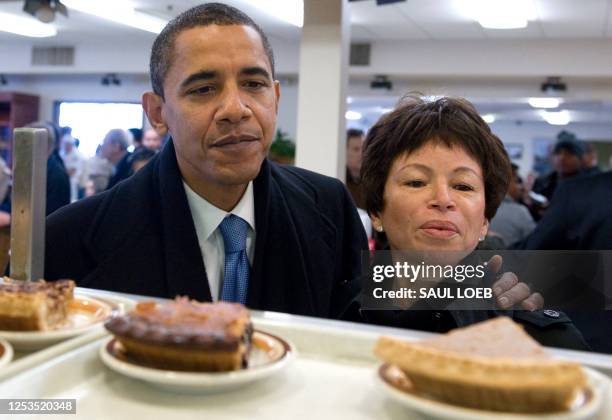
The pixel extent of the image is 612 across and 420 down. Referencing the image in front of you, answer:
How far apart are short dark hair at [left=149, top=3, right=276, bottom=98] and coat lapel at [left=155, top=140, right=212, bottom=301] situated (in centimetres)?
28

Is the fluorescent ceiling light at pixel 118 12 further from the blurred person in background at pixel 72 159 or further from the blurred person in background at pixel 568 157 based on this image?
the blurred person in background at pixel 568 157

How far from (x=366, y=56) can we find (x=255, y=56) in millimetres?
8837

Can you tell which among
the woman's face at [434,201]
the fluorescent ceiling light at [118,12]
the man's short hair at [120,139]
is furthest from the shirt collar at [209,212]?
the fluorescent ceiling light at [118,12]

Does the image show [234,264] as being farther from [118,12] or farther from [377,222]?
[118,12]

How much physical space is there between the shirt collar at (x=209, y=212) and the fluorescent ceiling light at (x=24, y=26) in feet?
29.3

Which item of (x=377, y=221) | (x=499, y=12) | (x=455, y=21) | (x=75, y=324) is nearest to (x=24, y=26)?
(x=455, y=21)

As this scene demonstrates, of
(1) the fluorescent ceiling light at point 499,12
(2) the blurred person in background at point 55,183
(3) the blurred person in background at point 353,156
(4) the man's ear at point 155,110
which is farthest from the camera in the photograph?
(1) the fluorescent ceiling light at point 499,12

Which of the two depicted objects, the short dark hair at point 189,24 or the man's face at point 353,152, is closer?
the short dark hair at point 189,24

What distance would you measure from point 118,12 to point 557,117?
13.4 m

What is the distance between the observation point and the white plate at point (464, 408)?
1.99 feet

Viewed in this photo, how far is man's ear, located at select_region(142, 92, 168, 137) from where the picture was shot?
1.80 metres

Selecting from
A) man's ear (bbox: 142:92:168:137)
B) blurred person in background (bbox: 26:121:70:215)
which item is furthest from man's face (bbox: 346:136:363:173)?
man's ear (bbox: 142:92:168:137)

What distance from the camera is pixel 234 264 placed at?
5.23 feet

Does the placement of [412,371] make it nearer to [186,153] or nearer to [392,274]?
[392,274]
